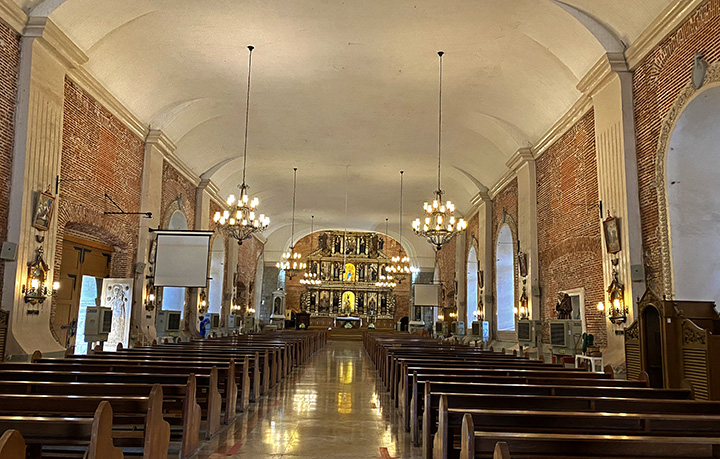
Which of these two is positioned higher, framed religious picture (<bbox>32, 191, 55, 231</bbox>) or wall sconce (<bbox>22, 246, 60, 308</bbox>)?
framed religious picture (<bbox>32, 191, 55, 231</bbox>)

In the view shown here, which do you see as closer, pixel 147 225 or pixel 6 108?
pixel 6 108

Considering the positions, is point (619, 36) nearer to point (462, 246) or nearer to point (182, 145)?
point (182, 145)

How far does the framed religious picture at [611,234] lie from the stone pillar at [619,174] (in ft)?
0.23

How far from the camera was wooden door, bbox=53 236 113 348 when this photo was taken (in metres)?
11.4

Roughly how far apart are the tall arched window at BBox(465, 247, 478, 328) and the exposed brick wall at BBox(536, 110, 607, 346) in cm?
795

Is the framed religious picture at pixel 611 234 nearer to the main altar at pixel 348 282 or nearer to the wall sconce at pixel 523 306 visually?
the wall sconce at pixel 523 306

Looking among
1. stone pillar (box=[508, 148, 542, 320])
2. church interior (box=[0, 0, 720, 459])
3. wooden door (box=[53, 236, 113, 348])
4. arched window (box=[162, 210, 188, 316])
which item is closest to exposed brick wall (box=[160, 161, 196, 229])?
church interior (box=[0, 0, 720, 459])

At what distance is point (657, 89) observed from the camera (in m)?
8.91

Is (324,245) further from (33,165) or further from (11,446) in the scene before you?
(11,446)

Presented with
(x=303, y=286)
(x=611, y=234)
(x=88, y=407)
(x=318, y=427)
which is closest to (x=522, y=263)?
(x=611, y=234)

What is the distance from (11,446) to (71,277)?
417 inches

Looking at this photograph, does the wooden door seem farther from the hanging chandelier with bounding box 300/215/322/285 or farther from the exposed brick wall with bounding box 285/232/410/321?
the exposed brick wall with bounding box 285/232/410/321

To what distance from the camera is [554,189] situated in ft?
45.1

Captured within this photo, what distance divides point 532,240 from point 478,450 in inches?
491
